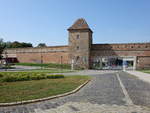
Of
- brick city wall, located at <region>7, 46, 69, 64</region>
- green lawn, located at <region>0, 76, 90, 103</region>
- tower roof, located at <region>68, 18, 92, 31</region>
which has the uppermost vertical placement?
tower roof, located at <region>68, 18, 92, 31</region>

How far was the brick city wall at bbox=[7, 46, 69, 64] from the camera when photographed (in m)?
49.2

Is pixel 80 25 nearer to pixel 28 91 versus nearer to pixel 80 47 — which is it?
pixel 80 47

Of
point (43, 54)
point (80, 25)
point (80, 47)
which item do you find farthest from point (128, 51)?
point (43, 54)

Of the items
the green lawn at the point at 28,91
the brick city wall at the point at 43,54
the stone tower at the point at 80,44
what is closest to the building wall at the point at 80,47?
the stone tower at the point at 80,44

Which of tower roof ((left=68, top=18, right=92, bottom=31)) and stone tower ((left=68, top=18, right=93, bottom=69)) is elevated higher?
tower roof ((left=68, top=18, right=92, bottom=31))

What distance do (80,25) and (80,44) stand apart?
5.43 m

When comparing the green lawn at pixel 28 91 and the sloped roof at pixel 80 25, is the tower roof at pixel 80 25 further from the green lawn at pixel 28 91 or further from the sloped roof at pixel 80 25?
the green lawn at pixel 28 91

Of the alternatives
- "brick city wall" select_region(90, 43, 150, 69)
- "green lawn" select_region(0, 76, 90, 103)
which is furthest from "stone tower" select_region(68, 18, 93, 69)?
"green lawn" select_region(0, 76, 90, 103)

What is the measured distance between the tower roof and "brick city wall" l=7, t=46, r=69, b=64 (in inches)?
255

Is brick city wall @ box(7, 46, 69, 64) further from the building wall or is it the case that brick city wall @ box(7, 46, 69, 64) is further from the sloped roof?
the sloped roof

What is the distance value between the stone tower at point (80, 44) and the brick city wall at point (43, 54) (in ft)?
10.2

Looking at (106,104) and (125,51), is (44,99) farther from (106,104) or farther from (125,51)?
(125,51)

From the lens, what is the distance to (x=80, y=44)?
45.6 m

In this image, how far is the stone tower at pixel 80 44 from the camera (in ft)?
146
